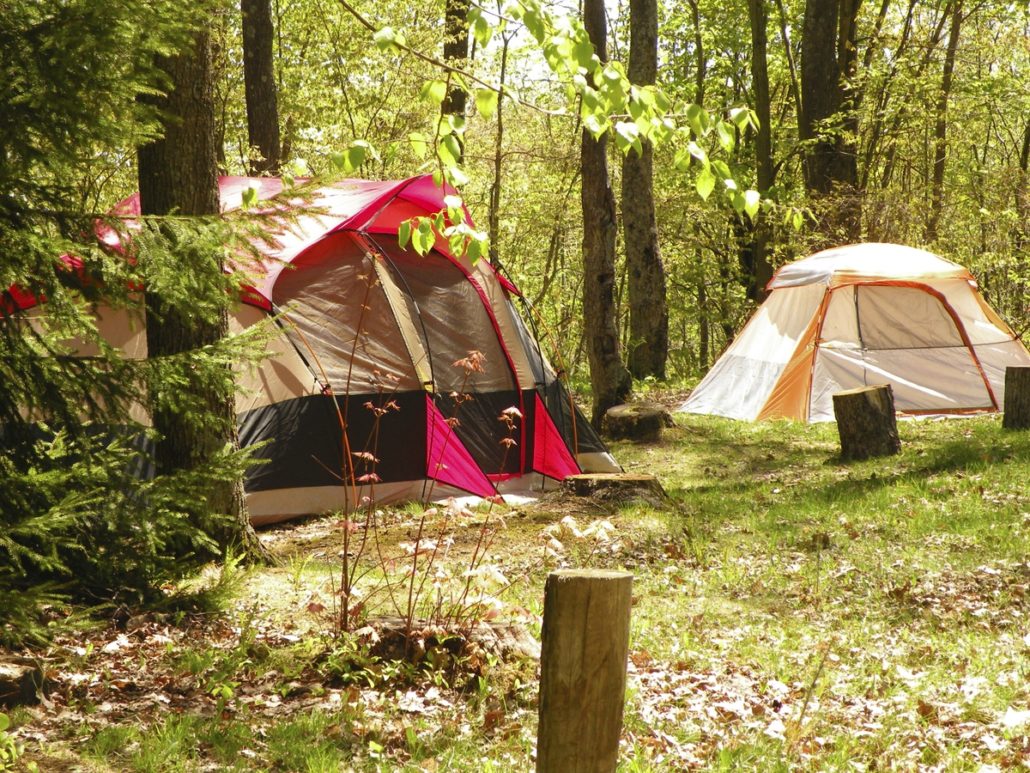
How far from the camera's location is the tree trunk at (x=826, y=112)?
16.3m

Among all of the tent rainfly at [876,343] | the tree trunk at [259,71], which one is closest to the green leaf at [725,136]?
the tent rainfly at [876,343]

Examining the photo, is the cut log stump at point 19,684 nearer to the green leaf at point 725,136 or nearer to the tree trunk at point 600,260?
the green leaf at point 725,136

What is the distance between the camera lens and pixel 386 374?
324 inches

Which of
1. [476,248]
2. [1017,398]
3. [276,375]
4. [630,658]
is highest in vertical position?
[476,248]

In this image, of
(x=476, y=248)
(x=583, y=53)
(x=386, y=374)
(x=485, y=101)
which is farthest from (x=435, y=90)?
(x=386, y=374)

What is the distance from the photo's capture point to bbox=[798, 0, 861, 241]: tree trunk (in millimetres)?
16266

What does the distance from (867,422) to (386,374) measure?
183 inches

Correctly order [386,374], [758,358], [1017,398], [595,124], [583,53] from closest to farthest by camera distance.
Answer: [583,53] < [595,124] < [386,374] < [1017,398] < [758,358]

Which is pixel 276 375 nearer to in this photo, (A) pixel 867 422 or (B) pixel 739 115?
(B) pixel 739 115

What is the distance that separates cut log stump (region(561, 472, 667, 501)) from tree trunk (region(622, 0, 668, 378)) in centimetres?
499

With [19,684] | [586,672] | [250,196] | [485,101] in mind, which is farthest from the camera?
[250,196]

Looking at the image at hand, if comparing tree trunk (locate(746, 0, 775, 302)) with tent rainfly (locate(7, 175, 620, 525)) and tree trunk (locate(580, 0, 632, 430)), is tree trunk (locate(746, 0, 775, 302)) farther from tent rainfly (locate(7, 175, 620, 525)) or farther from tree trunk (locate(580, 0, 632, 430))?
tent rainfly (locate(7, 175, 620, 525))

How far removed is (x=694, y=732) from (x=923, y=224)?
14.4m

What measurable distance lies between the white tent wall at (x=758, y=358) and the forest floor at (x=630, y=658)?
5.15 m
